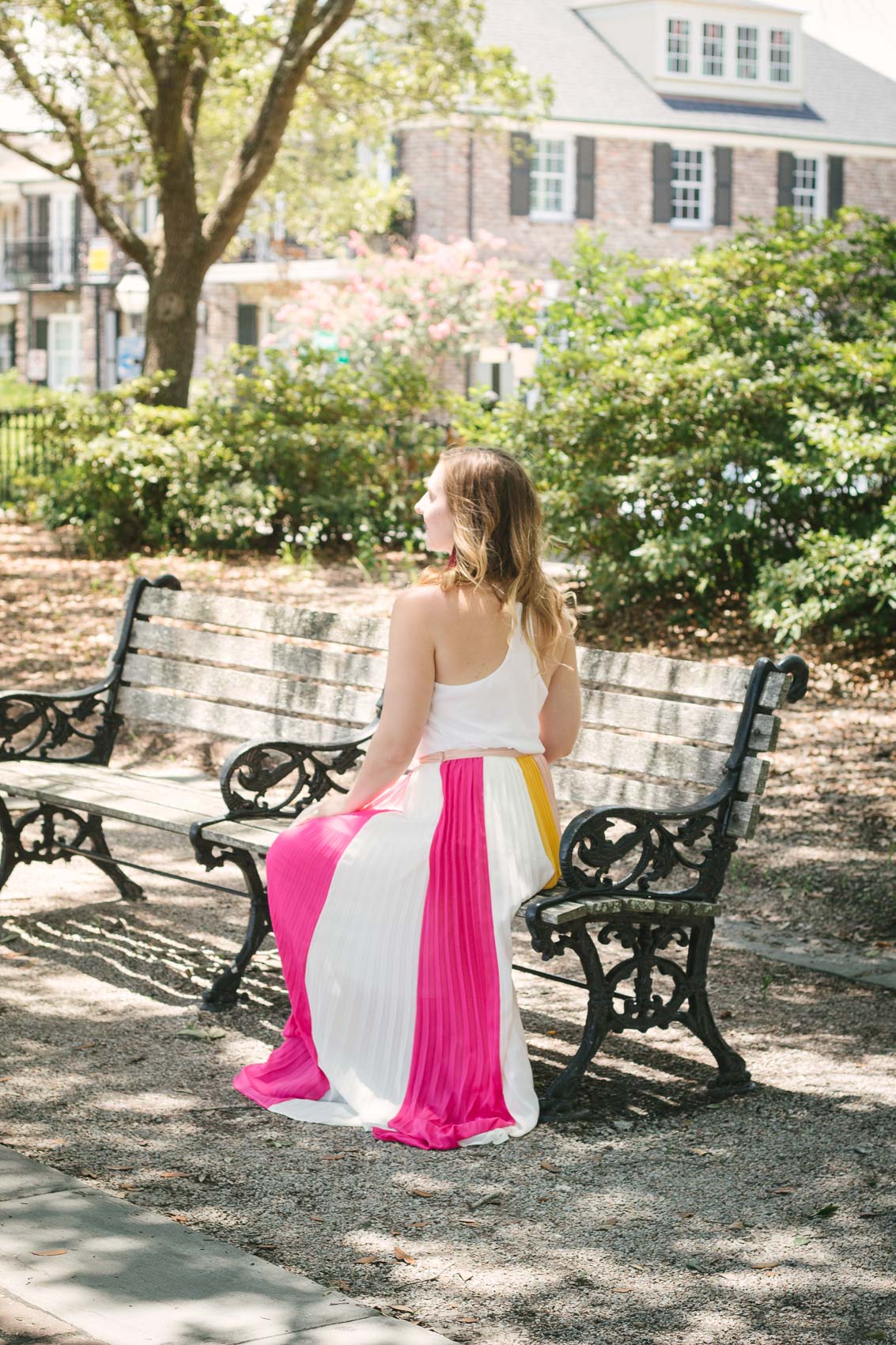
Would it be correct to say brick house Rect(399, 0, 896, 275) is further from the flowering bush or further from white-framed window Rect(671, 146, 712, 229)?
the flowering bush

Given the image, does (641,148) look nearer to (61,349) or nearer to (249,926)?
(61,349)

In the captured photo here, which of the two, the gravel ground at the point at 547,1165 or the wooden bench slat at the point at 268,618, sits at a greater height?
the wooden bench slat at the point at 268,618

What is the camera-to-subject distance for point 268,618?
6.01 metres

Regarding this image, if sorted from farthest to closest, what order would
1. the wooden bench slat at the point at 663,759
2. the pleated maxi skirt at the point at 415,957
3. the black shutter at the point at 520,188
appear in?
the black shutter at the point at 520,188, the wooden bench slat at the point at 663,759, the pleated maxi skirt at the point at 415,957

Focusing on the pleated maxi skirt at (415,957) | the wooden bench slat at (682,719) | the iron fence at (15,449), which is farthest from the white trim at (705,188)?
the pleated maxi skirt at (415,957)

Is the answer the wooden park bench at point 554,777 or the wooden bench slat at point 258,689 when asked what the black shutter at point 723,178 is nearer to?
the wooden park bench at point 554,777

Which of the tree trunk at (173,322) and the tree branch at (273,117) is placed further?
the tree trunk at (173,322)

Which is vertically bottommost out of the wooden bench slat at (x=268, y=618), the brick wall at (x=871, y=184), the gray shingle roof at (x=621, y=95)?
the wooden bench slat at (x=268, y=618)

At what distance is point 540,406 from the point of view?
11.1m

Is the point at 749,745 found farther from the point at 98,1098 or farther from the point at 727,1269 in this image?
the point at 98,1098

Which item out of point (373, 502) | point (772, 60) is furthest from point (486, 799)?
point (772, 60)

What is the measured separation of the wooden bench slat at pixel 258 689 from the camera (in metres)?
5.72

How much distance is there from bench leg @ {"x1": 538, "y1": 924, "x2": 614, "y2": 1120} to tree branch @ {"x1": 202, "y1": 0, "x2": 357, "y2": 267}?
1258cm

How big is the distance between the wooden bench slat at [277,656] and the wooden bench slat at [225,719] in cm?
17
